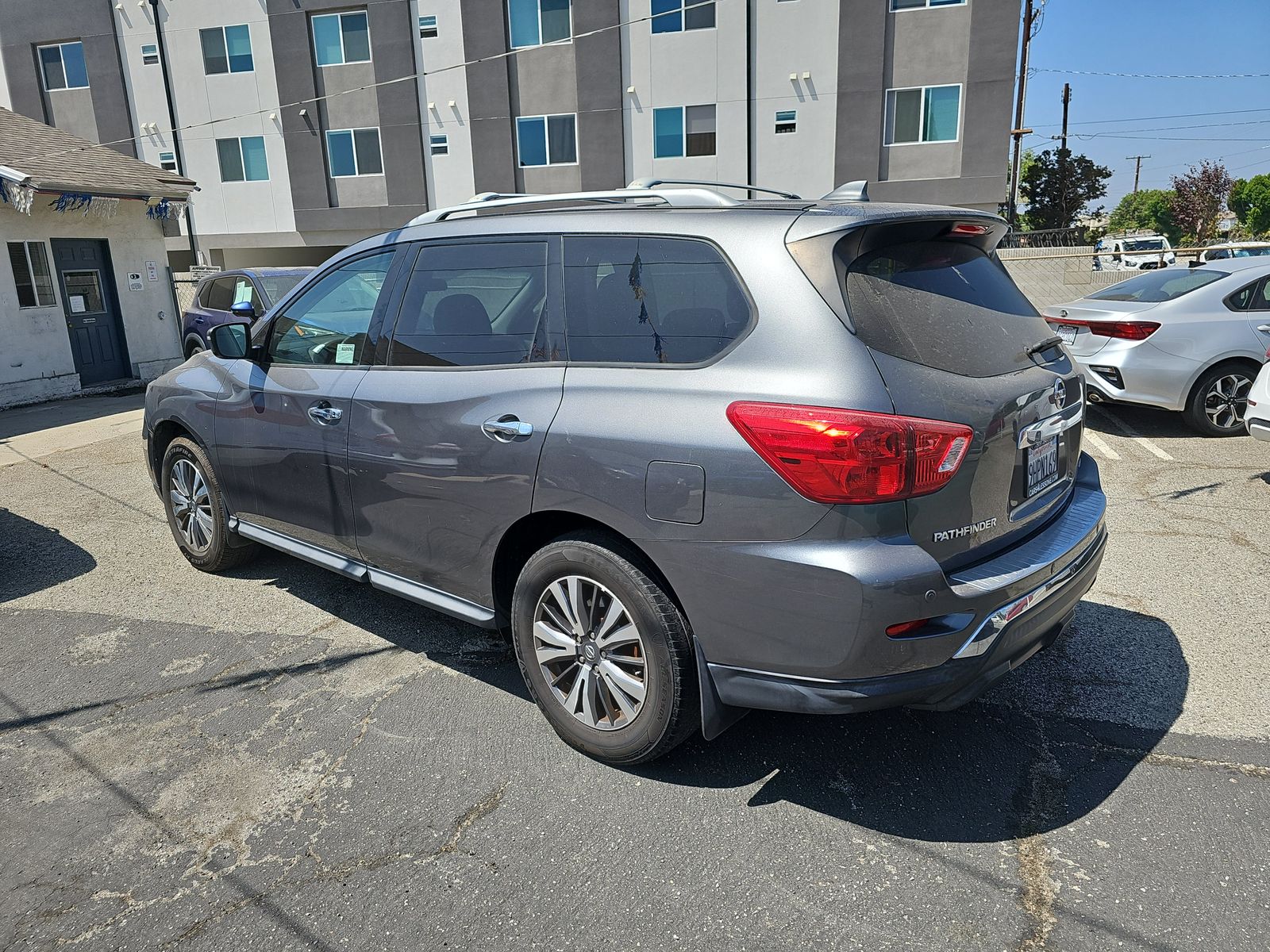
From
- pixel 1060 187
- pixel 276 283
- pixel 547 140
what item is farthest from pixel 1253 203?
pixel 276 283

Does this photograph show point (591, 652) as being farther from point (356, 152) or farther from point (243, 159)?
point (243, 159)

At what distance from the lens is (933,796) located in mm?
2994

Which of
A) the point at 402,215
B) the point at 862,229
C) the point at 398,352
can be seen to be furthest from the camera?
the point at 402,215

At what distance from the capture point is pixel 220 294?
14.5m

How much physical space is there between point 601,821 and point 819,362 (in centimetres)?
163

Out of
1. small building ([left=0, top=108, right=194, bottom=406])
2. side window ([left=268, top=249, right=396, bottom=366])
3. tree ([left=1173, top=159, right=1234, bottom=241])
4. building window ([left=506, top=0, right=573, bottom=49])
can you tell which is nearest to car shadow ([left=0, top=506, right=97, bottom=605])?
side window ([left=268, top=249, right=396, bottom=366])

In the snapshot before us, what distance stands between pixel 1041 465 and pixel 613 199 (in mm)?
1840

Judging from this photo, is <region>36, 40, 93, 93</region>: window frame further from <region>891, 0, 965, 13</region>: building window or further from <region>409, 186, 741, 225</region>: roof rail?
<region>409, 186, 741, 225</region>: roof rail

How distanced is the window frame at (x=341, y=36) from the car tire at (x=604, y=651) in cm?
2829

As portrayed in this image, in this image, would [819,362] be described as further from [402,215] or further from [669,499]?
[402,215]

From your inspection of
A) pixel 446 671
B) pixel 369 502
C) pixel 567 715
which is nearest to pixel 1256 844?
pixel 567 715

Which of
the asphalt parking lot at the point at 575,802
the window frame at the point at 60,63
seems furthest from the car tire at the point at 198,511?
the window frame at the point at 60,63

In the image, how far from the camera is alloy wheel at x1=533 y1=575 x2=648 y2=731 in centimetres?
302

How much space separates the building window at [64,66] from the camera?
1161 inches
